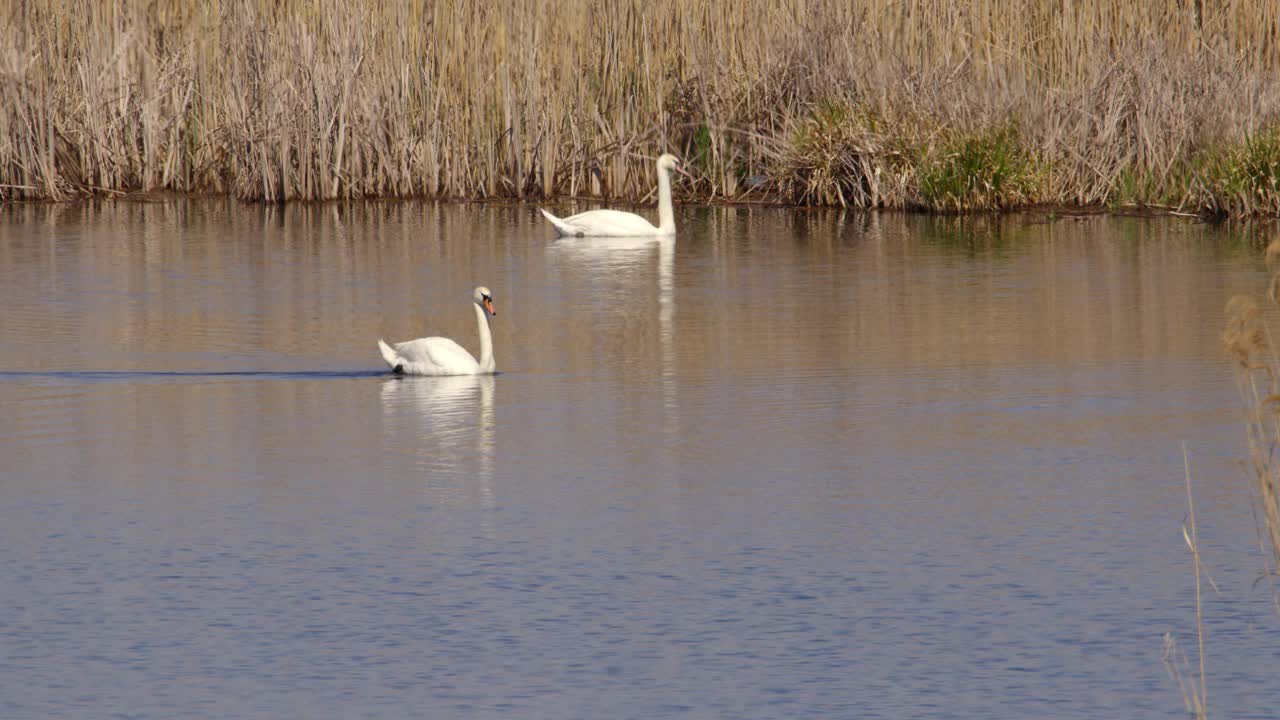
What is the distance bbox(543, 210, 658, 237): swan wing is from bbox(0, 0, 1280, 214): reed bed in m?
2.66

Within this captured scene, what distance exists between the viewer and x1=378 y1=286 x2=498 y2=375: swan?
35.8ft

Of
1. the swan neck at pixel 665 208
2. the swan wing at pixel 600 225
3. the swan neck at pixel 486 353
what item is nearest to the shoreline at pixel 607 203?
the swan neck at pixel 665 208

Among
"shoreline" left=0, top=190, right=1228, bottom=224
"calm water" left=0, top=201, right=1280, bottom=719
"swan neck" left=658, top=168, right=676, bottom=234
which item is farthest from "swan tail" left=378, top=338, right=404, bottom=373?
"shoreline" left=0, top=190, right=1228, bottom=224

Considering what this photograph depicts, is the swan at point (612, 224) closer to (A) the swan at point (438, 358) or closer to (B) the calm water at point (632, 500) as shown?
(B) the calm water at point (632, 500)

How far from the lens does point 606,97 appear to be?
69.6 feet

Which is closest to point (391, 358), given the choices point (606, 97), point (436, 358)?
point (436, 358)

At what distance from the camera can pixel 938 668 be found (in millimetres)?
5891

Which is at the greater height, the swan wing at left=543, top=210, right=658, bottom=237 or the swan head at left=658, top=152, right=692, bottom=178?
the swan head at left=658, top=152, right=692, bottom=178

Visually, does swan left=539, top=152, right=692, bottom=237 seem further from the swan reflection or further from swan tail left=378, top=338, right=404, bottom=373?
the swan reflection

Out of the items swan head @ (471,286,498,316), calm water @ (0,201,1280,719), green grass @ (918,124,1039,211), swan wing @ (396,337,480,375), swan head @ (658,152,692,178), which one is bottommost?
calm water @ (0,201,1280,719)

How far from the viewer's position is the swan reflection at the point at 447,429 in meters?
8.36

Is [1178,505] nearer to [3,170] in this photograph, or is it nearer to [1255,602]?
[1255,602]

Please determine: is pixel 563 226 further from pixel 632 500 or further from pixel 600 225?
pixel 632 500

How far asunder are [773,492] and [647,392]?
237cm
